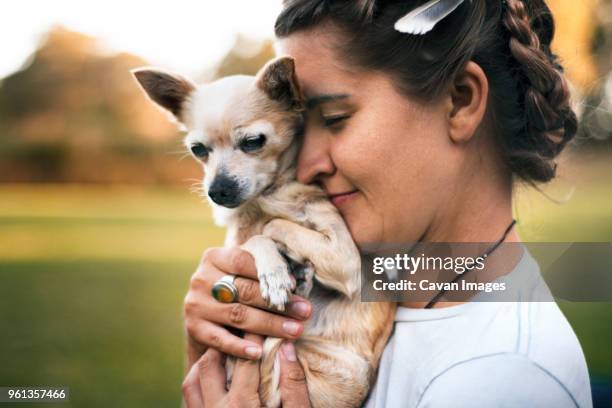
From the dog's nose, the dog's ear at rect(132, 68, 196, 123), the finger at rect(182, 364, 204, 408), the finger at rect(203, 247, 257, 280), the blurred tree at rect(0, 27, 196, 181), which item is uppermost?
the blurred tree at rect(0, 27, 196, 181)

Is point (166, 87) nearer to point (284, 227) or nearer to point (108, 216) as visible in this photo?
point (284, 227)

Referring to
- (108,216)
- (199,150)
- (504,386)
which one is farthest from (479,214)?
(108,216)

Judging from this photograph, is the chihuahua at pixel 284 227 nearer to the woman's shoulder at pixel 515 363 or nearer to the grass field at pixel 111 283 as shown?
the woman's shoulder at pixel 515 363

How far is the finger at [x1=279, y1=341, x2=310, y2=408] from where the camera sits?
1163 mm

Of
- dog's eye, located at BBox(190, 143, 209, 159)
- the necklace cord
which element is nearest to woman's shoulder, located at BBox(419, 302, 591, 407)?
the necklace cord

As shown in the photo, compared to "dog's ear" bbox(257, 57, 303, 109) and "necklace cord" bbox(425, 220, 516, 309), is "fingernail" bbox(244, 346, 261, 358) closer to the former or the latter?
"necklace cord" bbox(425, 220, 516, 309)

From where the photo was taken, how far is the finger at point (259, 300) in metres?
1.17

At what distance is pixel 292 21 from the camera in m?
1.15

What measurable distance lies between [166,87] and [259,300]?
2.29 feet

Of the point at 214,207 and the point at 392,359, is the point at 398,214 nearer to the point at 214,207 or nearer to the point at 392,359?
the point at 392,359

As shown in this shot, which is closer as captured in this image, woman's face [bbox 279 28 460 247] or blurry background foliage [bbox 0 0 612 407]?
woman's face [bbox 279 28 460 247]

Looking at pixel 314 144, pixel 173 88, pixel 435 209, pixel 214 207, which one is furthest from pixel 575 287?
pixel 173 88

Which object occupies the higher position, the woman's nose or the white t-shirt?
the woman's nose

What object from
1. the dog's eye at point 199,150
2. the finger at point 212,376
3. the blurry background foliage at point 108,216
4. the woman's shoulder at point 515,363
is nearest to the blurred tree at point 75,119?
the blurry background foliage at point 108,216
